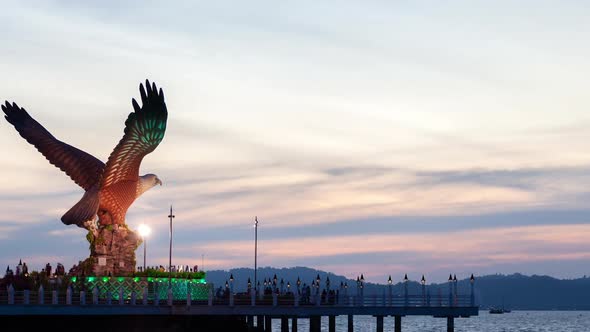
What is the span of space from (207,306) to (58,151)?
2040 cm

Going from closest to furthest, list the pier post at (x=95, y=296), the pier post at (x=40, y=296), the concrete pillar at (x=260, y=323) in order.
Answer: the pier post at (x=40, y=296) < the pier post at (x=95, y=296) < the concrete pillar at (x=260, y=323)

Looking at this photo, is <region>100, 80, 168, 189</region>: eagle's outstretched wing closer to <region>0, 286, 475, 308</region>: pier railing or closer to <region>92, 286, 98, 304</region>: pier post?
<region>0, 286, 475, 308</region>: pier railing

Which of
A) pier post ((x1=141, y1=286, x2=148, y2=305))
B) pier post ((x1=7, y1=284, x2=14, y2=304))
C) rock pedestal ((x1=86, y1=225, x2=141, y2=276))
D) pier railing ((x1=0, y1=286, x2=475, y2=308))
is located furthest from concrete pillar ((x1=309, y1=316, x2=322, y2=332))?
pier post ((x1=7, y1=284, x2=14, y2=304))

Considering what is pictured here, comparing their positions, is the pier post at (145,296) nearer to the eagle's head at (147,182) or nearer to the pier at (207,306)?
the pier at (207,306)

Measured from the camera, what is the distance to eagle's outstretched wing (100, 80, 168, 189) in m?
83.3

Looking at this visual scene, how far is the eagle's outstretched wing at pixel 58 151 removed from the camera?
293 feet

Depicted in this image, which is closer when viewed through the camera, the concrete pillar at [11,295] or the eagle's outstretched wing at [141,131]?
the concrete pillar at [11,295]

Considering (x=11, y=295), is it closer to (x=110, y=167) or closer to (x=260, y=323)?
(x=110, y=167)

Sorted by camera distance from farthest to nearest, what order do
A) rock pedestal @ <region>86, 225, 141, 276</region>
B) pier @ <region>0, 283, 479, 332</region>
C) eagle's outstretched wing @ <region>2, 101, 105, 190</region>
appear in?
rock pedestal @ <region>86, 225, 141, 276</region> < eagle's outstretched wing @ <region>2, 101, 105, 190</region> < pier @ <region>0, 283, 479, 332</region>

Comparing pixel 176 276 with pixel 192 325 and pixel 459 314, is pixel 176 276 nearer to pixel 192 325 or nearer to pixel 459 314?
pixel 192 325

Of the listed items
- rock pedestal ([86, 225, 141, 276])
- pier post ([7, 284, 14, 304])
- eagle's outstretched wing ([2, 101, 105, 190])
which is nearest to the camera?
pier post ([7, 284, 14, 304])

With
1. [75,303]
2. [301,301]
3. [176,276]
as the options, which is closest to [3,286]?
[75,303]

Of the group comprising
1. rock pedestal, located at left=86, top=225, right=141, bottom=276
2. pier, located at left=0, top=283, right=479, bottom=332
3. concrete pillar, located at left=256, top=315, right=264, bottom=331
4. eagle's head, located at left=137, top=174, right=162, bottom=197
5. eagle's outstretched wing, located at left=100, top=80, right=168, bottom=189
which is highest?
eagle's outstretched wing, located at left=100, top=80, right=168, bottom=189

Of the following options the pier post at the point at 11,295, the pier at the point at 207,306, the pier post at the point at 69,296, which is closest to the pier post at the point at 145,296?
the pier at the point at 207,306
